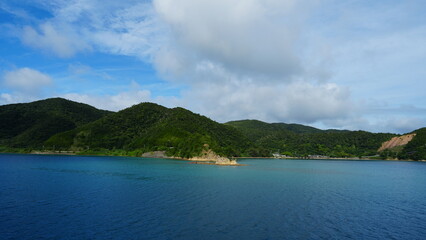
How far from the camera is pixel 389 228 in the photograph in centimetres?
2622

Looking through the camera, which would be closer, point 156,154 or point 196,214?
point 196,214

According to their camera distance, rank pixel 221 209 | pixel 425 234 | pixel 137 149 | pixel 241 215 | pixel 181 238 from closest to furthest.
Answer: pixel 181 238
pixel 425 234
pixel 241 215
pixel 221 209
pixel 137 149

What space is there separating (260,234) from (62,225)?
1630 centimetres

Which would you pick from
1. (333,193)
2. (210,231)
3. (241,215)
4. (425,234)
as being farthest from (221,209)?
(333,193)

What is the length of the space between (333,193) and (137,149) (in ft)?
537

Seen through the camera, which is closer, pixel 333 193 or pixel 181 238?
pixel 181 238

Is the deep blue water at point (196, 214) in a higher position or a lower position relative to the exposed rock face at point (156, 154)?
lower

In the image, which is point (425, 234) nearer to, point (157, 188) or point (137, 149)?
point (157, 188)

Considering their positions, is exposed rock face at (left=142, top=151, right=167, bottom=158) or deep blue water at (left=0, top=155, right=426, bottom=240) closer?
deep blue water at (left=0, top=155, right=426, bottom=240)

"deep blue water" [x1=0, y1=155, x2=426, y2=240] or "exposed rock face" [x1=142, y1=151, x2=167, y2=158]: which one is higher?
"exposed rock face" [x1=142, y1=151, x2=167, y2=158]

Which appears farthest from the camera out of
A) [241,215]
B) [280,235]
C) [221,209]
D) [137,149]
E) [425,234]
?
[137,149]

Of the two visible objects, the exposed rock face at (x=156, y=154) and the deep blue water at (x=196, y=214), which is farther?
the exposed rock face at (x=156, y=154)

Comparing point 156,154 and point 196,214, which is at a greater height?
point 156,154

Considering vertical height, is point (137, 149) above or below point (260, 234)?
above
